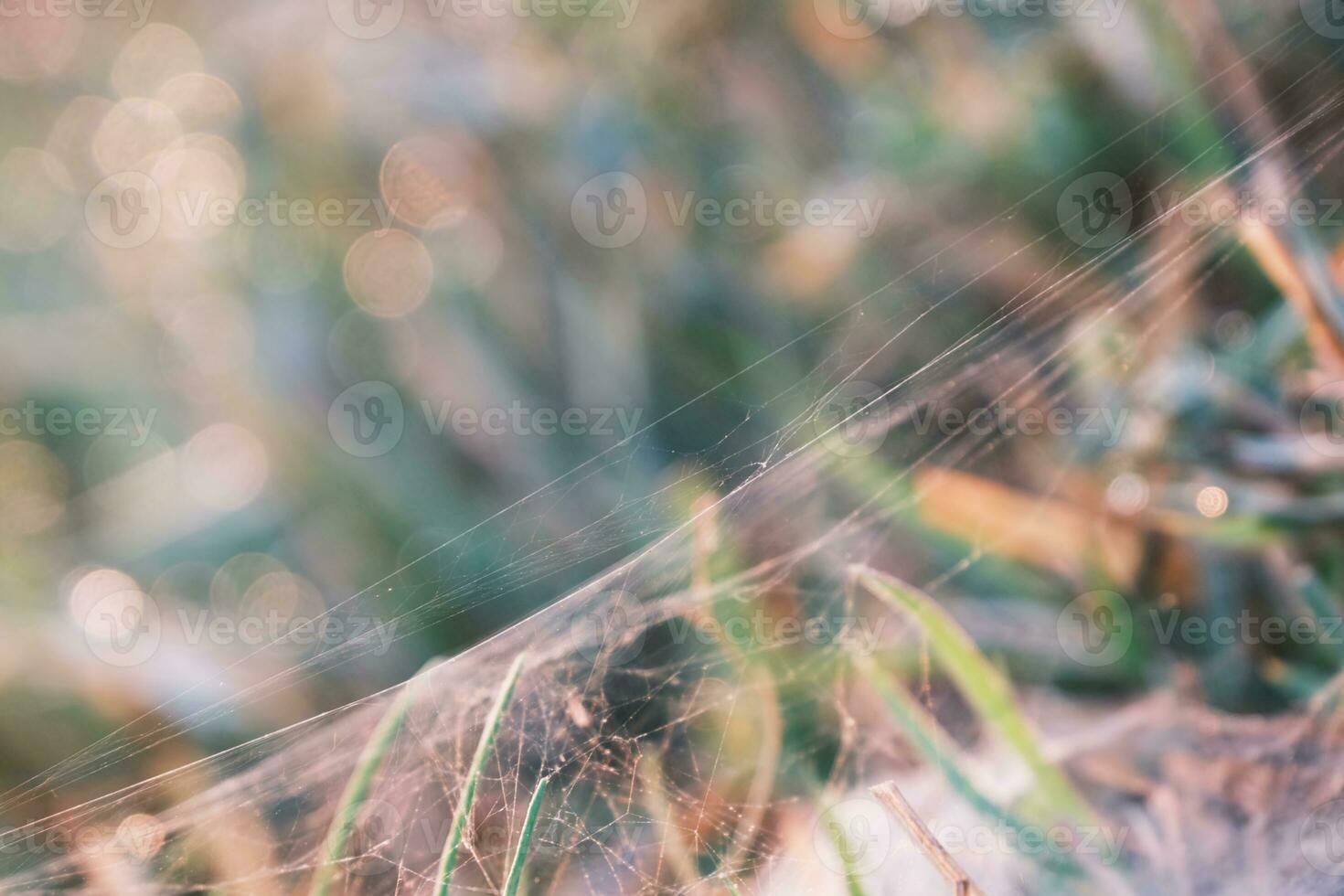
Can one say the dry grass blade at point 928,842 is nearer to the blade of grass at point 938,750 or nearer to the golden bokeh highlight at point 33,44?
the blade of grass at point 938,750

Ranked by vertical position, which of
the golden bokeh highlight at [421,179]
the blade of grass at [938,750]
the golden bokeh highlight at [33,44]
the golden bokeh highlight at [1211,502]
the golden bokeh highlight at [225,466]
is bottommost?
the blade of grass at [938,750]

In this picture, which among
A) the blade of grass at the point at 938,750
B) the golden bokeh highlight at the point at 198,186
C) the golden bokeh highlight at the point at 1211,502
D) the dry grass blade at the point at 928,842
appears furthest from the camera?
the golden bokeh highlight at the point at 198,186

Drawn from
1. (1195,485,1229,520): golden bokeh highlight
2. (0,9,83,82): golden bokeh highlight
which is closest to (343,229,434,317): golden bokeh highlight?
(0,9,83,82): golden bokeh highlight

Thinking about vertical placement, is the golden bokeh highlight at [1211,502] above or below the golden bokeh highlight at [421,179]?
below

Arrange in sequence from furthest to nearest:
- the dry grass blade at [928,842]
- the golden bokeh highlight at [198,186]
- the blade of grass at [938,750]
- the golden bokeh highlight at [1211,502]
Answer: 1. the golden bokeh highlight at [198,186]
2. the golden bokeh highlight at [1211,502]
3. the blade of grass at [938,750]
4. the dry grass blade at [928,842]

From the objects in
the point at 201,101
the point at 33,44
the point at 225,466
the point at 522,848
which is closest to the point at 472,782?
the point at 522,848

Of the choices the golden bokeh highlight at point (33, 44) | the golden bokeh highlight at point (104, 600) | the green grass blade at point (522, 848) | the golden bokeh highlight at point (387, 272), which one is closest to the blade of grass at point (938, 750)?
the green grass blade at point (522, 848)

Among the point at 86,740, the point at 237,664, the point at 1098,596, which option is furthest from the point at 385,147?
the point at 1098,596
